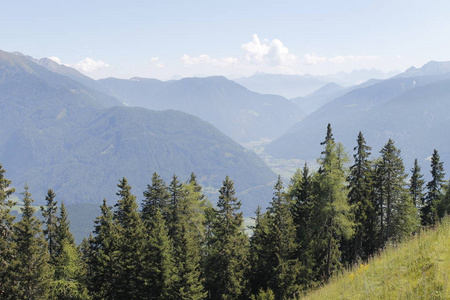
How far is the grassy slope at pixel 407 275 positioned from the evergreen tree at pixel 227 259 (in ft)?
64.7

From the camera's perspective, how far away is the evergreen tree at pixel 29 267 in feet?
88.4

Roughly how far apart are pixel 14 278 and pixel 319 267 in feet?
91.0

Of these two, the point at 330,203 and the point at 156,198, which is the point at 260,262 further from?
the point at 156,198

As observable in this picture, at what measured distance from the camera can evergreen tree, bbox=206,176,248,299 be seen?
30.6 metres

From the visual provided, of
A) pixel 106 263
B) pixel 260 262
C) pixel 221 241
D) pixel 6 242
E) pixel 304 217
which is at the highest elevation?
pixel 6 242

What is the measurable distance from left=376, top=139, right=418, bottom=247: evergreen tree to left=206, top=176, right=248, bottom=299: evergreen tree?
628 inches

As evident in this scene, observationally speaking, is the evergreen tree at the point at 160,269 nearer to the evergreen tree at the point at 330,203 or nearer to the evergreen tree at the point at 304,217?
the evergreen tree at the point at 304,217

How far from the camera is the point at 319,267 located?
3250 centimetres

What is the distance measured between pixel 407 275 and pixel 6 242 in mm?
28633

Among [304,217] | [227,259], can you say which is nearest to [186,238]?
[227,259]

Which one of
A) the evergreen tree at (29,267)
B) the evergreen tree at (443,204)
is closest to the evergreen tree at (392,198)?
the evergreen tree at (443,204)

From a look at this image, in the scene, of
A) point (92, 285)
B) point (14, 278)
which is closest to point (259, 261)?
point (92, 285)

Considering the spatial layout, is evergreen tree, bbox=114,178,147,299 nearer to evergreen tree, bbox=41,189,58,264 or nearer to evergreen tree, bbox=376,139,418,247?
evergreen tree, bbox=41,189,58,264

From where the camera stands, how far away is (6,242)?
26.0m
